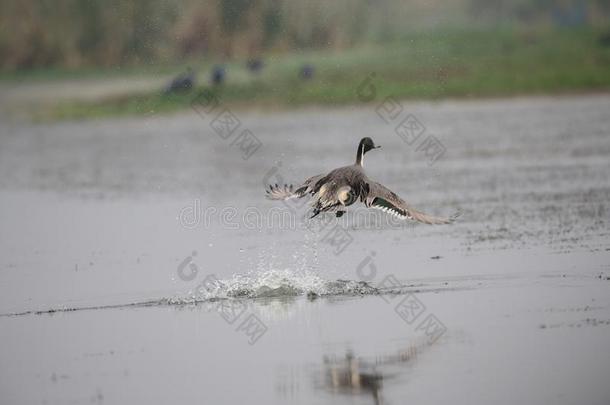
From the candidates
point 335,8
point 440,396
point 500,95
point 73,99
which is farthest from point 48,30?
point 440,396

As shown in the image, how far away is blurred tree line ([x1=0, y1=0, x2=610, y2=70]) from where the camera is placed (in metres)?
34.9

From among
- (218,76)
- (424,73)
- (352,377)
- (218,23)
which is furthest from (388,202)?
(218,23)

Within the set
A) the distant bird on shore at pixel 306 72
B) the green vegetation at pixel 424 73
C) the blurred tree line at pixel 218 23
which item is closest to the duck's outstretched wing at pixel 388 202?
the green vegetation at pixel 424 73

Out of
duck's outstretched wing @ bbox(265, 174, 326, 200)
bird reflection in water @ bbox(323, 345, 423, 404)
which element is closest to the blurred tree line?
duck's outstretched wing @ bbox(265, 174, 326, 200)

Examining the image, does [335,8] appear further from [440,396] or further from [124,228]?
[440,396]

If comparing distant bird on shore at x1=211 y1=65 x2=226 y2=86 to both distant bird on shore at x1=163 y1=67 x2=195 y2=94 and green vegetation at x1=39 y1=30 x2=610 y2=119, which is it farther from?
distant bird on shore at x1=163 y1=67 x2=195 y2=94

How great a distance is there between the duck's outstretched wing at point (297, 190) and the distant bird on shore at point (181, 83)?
17391 mm

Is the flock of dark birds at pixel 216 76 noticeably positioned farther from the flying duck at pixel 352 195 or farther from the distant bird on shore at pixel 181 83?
the flying duck at pixel 352 195

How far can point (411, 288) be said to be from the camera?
12336mm

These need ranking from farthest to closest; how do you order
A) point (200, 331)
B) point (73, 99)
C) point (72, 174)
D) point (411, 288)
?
1. point (73, 99)
2. point (72, 174)
3. point (411, 288)
4. point (200, 331)

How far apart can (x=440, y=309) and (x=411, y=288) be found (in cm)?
94

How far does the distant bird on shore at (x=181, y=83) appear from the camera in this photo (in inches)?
1244

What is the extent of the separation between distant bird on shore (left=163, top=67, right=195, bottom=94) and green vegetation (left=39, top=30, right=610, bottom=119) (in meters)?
0.34

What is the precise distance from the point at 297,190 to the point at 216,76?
17.9 m
